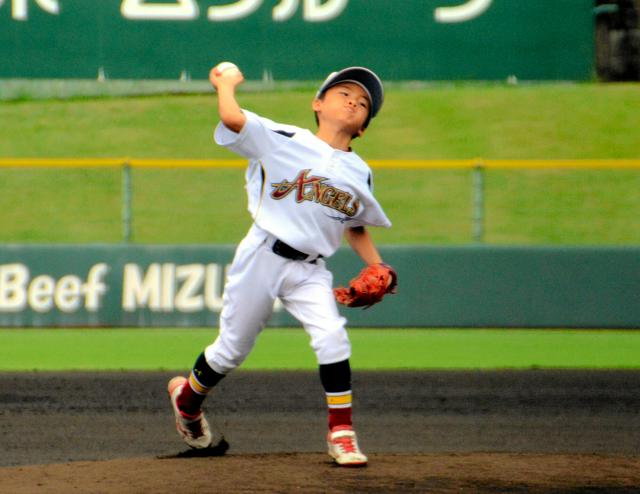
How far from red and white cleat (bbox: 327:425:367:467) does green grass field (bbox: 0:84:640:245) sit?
928cm

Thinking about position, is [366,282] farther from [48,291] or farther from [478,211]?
[478,211]

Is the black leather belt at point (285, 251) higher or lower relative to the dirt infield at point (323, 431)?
higher

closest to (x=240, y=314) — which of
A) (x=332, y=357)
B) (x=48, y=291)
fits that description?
(x=332, y=357)

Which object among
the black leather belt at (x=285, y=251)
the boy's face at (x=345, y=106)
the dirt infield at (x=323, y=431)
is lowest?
the dirt infield at (x=323, y=431)

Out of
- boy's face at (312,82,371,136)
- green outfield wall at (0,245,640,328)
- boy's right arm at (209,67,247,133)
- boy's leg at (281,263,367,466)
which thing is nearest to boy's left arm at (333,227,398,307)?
boy's leg at (281,263,367,466)

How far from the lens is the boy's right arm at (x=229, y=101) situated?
552 cm

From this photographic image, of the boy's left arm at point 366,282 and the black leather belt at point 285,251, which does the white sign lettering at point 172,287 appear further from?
the black leather belt at point 285,251

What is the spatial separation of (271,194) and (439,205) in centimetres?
956

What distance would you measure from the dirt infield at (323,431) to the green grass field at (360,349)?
2.14 ft

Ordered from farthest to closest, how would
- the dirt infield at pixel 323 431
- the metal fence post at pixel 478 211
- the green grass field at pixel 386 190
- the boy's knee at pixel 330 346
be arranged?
the metal fence post at pixel 478 211, the green grass field at pixel 386 190, the boy's knee at pixel 330 346, the dirt infield at pixel 323 431

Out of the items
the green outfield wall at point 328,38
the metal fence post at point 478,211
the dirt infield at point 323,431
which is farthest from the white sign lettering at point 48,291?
the green outfield wall at point 328,38

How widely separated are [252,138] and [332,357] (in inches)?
38.6

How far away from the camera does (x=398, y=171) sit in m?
16.5

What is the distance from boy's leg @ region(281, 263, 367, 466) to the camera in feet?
18.4
